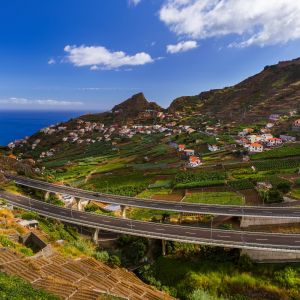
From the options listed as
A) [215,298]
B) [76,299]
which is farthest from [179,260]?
[76,299]

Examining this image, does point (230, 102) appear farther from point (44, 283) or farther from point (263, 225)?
point (44, 283)

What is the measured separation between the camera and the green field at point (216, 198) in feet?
214

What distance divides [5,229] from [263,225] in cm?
3661

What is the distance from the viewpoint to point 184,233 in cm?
4869

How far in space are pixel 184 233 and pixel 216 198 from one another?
2175 centimetres

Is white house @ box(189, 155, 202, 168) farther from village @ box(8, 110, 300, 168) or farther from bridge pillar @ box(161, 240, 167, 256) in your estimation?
bridge pillar @ box(161, 240, 167, 256)

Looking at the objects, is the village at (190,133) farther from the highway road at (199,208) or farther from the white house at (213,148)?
the highway road at (199,208)

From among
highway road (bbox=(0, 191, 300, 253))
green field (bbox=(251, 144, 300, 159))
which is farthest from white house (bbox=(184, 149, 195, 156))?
highway road (bbox=(0, 191, 300, 253))

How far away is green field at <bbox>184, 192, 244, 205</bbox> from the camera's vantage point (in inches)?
2571

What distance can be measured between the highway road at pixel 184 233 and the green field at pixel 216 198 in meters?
16.7

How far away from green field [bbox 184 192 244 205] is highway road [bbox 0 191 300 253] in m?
16.7

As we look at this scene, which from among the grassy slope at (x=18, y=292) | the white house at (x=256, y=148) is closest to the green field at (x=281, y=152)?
the white house at (x=256, y=148)

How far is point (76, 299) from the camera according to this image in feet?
74.7

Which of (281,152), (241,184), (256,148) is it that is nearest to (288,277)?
(241,184)
